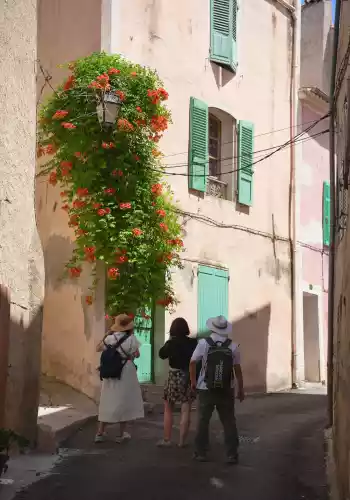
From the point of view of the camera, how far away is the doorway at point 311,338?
18969 mm

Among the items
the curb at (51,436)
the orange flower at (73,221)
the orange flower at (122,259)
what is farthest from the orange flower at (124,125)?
the curb at (51,436)

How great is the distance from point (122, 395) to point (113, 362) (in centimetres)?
39

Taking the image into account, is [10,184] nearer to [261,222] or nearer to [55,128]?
[55,128]

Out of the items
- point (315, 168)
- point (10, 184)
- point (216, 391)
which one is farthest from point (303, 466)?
point (315, 168)

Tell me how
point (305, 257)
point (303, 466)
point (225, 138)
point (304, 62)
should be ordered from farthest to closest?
point (304, 62), point (305, 257), point (225, 138), point (303, 466)

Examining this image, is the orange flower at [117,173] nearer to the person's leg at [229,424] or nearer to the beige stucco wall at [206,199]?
the beige stucco wall at [206,199]

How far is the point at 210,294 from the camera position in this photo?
15.1 metres

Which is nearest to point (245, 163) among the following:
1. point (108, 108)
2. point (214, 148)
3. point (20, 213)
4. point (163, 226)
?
point (214, 148)

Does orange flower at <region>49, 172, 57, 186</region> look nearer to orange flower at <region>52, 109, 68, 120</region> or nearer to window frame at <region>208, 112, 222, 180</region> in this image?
orange flower at <region>52, 109, 68, 120</region>

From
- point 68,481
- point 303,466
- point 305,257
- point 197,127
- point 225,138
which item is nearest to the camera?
point 68,481

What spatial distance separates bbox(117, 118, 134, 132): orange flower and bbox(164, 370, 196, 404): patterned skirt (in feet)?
15.0

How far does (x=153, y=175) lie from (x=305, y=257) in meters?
6.27

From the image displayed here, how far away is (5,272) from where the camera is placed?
8.24 meters

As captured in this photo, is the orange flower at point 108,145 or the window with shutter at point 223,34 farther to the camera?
the window with shutter at point 223,34
